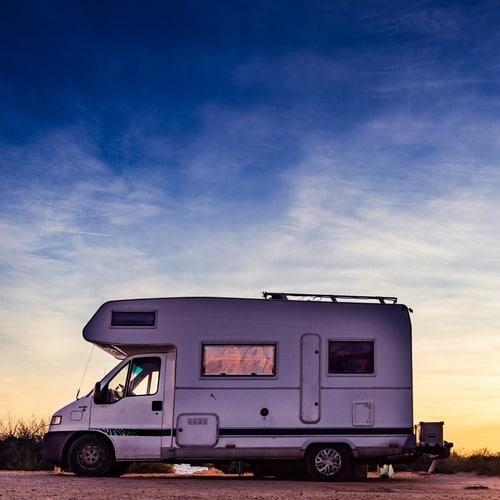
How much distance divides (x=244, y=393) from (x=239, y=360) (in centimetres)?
61

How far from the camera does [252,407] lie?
16469 mm

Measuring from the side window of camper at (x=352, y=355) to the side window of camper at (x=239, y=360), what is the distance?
113cm

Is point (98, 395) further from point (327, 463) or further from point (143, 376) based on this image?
point (327, 463)

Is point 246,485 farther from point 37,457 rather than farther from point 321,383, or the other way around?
point 37,457

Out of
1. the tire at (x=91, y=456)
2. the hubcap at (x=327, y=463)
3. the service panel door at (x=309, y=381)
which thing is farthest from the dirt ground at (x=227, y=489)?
the service panel door at (x=309, y=381)

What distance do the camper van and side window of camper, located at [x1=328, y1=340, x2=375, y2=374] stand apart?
2cm

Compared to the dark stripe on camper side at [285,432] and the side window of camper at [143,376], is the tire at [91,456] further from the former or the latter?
the dark stripe on camper side at [285,432]

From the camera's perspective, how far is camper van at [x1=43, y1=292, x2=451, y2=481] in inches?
648

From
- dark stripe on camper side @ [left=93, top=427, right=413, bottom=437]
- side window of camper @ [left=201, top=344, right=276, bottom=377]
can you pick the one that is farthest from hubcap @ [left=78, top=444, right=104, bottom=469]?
side window of camper @ [left=201, top=344, right=276, bottom=377]

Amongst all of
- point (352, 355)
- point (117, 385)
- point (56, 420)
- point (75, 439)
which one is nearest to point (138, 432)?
point (117, 385)

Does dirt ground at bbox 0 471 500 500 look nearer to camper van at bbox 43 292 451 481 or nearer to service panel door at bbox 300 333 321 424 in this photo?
camper van at bbox 43 292 451 481

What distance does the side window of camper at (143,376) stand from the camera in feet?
54.9

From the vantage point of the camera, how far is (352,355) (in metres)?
16.8

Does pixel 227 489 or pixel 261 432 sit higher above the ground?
pixel 261 432
